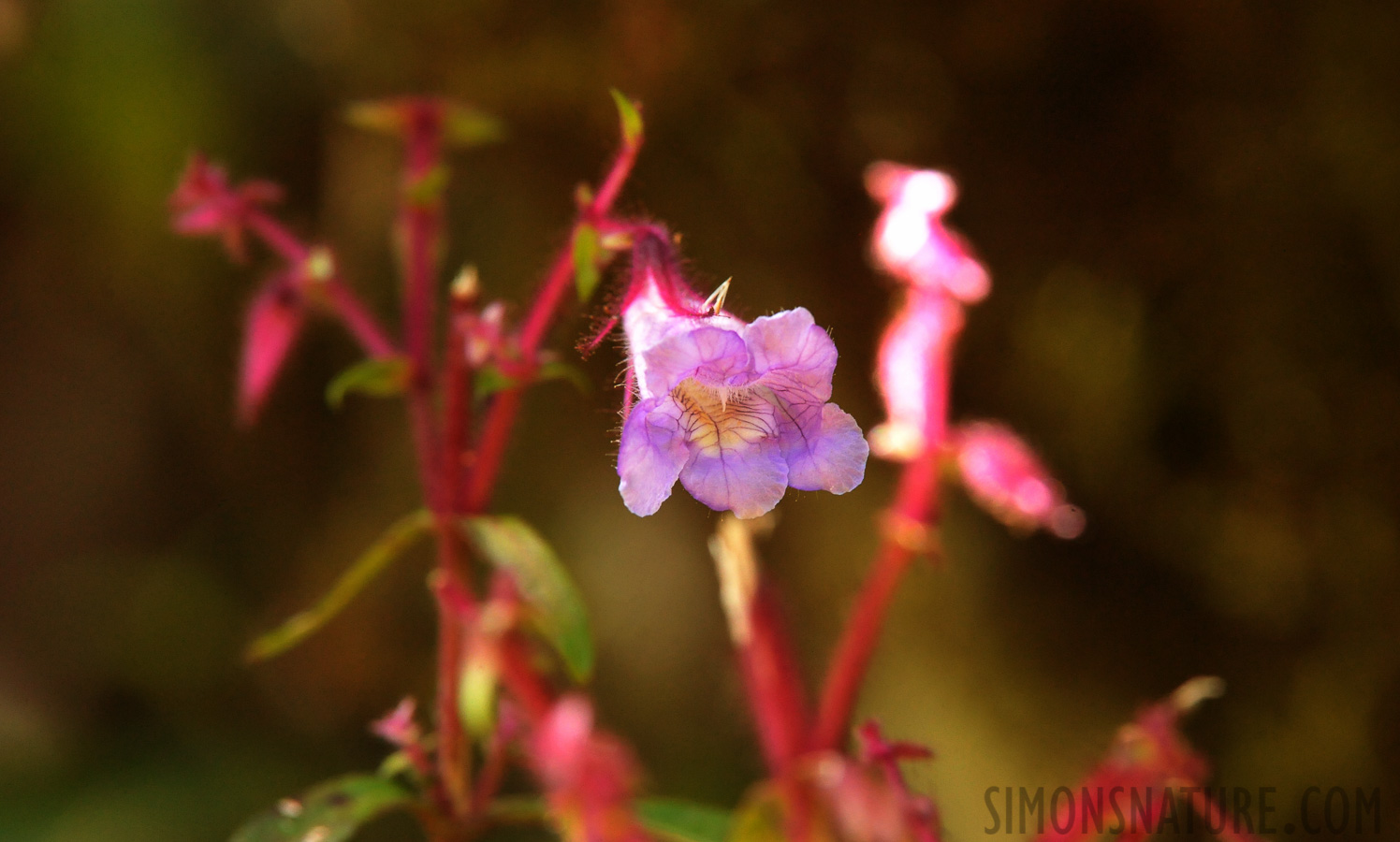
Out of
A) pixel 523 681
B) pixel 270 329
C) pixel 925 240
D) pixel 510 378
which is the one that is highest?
pixel 925 240

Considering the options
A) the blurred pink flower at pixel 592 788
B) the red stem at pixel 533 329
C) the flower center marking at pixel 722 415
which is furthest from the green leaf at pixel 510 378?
the blurred pink flower at pixel 592 788

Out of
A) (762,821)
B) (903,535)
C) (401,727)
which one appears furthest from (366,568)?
(903,535)

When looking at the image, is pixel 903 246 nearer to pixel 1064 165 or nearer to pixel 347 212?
pixel 1064 165

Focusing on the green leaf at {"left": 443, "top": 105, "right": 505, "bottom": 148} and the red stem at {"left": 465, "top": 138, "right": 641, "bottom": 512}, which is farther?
the green leaf at {"left": 443, "top": 105, "right": 505, "bottom": 148}

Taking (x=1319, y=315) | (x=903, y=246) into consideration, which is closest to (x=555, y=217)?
(x=903, y=246)

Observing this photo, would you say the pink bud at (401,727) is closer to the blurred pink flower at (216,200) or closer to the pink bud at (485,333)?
the pink bud at (485,333)

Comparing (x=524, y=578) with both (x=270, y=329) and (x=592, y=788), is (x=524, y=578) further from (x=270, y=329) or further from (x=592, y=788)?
(x=270, y=329)

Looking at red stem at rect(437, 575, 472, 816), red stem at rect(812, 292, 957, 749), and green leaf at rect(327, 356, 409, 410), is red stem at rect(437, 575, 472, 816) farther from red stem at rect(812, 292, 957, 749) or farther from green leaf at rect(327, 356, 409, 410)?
red stem at rect(812, 292, 957, 749)

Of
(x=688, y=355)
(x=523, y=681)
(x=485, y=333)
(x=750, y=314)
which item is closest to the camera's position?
(x=688, y=355)

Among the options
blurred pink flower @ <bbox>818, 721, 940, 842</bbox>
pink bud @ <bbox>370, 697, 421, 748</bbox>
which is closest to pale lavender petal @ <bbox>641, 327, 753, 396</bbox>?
blurred pink flower @ <bbox>818, 721, 940, 842</bbox>
